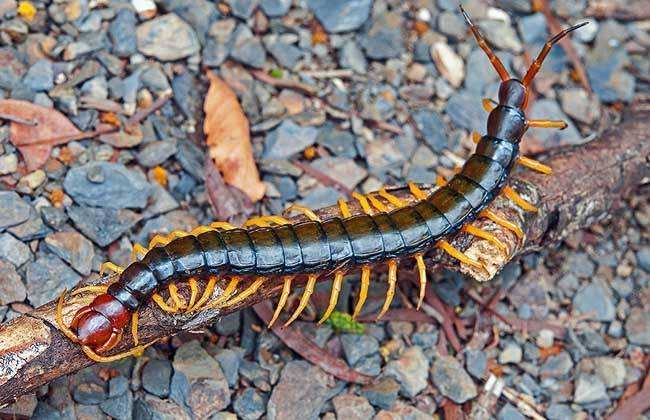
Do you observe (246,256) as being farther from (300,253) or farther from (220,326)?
(220,326)

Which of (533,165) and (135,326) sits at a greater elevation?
(533,165)

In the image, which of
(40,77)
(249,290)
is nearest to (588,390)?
(249,290)

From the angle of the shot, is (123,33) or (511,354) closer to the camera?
(511,354)

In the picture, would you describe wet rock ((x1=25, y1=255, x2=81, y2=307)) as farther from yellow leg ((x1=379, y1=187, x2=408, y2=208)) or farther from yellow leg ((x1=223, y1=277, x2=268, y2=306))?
yellow leg ((x1=379, y1=187, x2=408, y2=208))

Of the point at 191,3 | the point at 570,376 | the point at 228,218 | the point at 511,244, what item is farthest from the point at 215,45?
the point at 570,376

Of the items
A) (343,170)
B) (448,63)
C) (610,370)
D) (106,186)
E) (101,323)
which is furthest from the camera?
(448,63)

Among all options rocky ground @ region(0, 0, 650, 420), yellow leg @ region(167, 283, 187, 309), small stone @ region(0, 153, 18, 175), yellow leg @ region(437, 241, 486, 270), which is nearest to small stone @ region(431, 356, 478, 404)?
rocky ground @ region(0, 0, 650, 420)

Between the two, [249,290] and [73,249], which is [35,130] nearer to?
[73,249]
